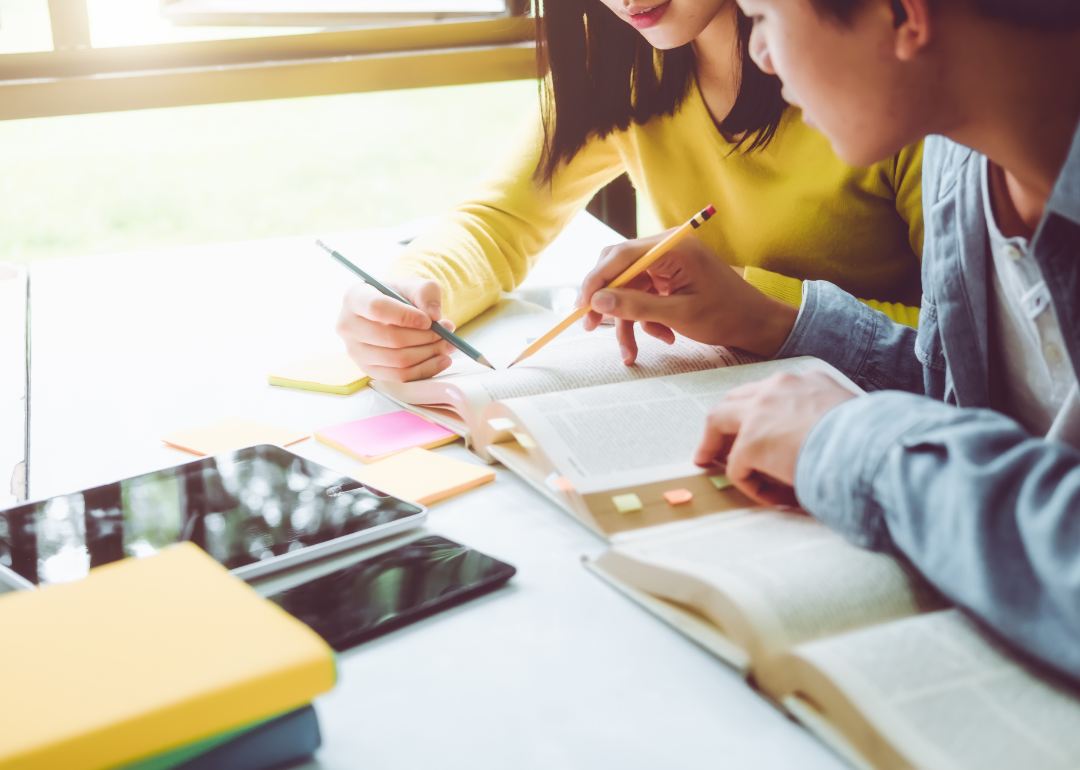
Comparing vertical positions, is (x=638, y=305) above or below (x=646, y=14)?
below

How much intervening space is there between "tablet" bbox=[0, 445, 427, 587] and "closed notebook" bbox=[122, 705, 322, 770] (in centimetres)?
15

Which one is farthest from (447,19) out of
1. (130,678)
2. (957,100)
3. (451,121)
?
(451,121)

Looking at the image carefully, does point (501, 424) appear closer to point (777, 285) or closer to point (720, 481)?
point (720, 481)

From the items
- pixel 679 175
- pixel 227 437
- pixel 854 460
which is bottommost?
pixel 227 437

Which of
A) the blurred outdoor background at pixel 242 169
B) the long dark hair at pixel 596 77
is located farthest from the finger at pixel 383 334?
the blurred outdoor background at pixel 242 169

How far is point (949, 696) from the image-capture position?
1.24 ft

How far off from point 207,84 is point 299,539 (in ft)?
4.85

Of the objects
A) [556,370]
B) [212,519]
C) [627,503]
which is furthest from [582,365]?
[212,519]

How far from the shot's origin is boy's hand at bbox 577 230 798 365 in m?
0.81

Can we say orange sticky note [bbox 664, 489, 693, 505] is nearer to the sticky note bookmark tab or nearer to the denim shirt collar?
the sticky note bookmark tab

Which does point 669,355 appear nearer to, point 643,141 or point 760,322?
point 760,322

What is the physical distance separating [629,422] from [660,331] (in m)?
0.20

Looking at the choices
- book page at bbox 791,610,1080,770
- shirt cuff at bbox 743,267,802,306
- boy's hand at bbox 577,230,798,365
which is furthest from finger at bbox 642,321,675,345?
book page at bbox 791,610,1080,770

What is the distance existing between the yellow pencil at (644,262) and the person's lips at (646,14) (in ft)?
0.77
